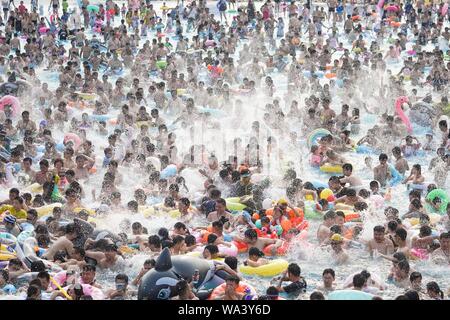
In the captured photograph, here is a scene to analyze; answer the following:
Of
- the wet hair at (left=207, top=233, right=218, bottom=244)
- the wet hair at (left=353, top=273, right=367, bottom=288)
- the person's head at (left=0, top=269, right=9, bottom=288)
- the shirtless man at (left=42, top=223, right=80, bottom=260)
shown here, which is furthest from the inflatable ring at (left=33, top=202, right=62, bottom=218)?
the wet hair at (left=353, top=273, right=367, bottom=288)

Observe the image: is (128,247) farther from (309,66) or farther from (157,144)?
(309,66)

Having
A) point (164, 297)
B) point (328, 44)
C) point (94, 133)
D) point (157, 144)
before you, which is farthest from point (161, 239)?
point (328, 44)

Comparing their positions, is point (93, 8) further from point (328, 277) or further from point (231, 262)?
point (328, 277)

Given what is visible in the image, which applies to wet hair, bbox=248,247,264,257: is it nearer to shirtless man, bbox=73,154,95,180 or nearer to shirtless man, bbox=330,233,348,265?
shirtless man, bbox=330,233,348,265

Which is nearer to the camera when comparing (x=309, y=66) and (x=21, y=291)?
(x=21, y=291)

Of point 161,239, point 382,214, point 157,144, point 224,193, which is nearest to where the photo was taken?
point 161,239
